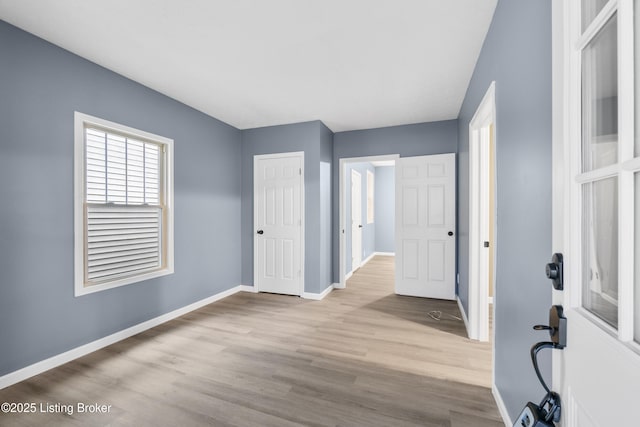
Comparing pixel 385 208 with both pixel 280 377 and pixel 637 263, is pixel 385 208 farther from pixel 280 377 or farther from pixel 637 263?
pixel 637 263

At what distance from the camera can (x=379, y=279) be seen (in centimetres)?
495

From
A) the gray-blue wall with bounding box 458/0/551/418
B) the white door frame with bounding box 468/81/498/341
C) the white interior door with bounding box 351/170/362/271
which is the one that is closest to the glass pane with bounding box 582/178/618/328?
the gray-blue wall with bounding box 458/0/551/418

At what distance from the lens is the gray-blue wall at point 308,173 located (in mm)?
3850

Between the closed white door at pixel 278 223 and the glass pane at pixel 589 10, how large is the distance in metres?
3.40

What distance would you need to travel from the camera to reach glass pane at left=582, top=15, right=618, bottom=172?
0.59m

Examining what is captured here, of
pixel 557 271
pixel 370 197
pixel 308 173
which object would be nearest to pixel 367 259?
pixel 370 197

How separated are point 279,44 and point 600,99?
6.84 feet

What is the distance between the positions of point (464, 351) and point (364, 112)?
115 inches

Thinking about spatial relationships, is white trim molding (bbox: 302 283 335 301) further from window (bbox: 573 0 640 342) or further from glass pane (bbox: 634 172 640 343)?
glass pane (bbox: 634 172 640 343)

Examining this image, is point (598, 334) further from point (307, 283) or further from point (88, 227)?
point (307, 283)

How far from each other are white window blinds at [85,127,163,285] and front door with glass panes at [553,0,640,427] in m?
3.16

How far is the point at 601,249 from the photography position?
2.14ft

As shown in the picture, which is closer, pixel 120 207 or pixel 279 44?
pixel 279 44

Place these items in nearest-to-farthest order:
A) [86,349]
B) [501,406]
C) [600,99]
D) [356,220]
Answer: [600,99], [501,406], [86,349], [356,220]
